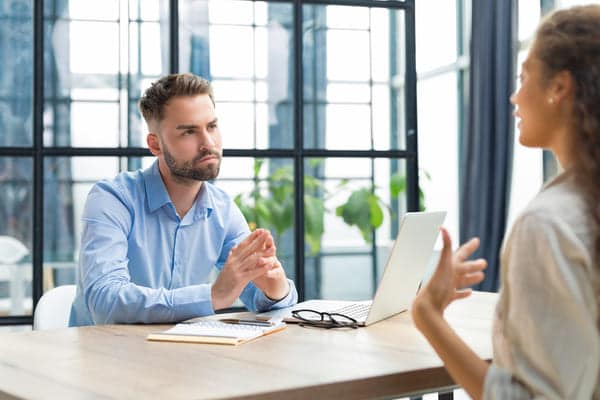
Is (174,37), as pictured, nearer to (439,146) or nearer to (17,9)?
(17,9)

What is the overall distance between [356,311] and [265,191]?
143 cm

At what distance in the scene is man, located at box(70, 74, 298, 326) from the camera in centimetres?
195

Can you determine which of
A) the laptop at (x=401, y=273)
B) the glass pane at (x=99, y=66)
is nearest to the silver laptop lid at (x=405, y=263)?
the laptop at (x=401, y=273)

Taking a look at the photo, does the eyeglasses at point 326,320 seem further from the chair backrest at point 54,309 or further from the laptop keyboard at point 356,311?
the chair backrest at point 54,309

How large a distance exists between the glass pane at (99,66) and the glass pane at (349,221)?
85cm

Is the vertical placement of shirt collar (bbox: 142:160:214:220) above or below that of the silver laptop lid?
above

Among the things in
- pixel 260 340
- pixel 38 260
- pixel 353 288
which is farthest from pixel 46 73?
pixel 260 340

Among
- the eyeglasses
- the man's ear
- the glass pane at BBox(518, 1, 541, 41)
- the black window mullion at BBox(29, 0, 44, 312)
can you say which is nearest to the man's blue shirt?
the man's ear

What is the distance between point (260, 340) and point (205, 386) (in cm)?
46

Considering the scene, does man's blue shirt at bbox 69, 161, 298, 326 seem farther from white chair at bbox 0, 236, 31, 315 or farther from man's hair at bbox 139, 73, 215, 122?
white chair at bbox 0, 236, 31, 315

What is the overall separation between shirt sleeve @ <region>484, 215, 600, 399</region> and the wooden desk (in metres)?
0.34

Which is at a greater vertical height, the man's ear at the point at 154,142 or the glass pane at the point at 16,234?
the man's ear at the point at 154,142

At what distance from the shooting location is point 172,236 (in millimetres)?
2381

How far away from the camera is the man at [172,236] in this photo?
1950 mm
